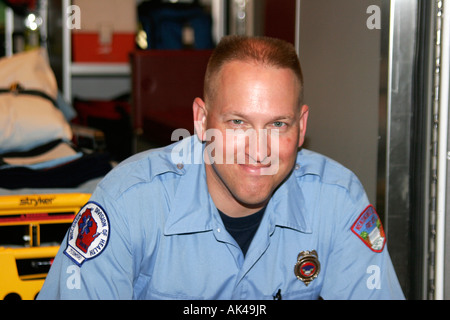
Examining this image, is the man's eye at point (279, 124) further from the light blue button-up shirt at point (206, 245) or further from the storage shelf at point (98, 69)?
the storage shelf at point (98, 69)

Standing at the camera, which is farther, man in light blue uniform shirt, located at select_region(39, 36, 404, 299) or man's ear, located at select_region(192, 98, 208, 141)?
man's ear, located at select_region(192, 98, 208, 141)

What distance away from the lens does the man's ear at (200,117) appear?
123cm

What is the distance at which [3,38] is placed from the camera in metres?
3.02

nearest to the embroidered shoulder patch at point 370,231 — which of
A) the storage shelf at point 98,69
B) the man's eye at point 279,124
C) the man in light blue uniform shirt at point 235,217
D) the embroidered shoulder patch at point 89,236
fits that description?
the man in light blue uniform shirt at point 235,217

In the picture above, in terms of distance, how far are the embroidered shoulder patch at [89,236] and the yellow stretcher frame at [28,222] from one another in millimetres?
207

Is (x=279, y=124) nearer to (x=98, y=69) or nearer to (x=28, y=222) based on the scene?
(x=28, y=222)

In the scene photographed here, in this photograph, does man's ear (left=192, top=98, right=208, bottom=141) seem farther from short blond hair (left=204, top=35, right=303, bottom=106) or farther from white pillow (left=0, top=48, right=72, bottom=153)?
white pillow (left=0, top=48, right=72, bottom=153)

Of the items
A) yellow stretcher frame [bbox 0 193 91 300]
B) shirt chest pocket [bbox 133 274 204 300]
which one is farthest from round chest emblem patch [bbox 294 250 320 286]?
yellow stretcher frame [bbox 0 193 91 300]

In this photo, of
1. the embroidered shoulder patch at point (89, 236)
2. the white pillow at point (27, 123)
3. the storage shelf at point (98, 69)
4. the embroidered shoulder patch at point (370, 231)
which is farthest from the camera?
the storage shelf at point (98, 69)

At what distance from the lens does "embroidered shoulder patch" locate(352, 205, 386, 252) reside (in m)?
1.22

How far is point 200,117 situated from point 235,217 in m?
0.22

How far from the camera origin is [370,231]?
1.22 m

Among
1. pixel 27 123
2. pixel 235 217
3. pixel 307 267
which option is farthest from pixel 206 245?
pixel 27 123
